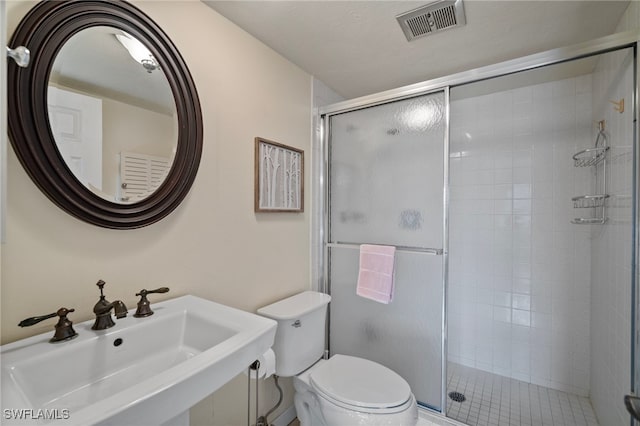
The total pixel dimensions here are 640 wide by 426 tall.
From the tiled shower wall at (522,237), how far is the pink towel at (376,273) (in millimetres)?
1086

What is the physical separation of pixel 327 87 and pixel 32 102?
5.89 feet

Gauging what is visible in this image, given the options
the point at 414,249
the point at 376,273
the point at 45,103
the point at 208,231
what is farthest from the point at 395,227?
the point at 45,103

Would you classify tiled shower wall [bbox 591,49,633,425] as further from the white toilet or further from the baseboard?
the baseboard

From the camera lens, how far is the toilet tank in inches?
59.9

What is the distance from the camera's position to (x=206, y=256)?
137 centimetres

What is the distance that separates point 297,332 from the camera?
157 centimetres

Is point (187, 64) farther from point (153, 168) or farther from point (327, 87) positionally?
point (327, 87)

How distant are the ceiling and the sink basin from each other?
1.43 metres

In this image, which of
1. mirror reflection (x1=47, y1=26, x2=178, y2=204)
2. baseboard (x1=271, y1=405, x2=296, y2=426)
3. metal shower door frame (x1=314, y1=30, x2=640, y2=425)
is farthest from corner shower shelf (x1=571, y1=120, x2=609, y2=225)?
mirror reflection (x1=47, y1=26, x2=178, y2=204)

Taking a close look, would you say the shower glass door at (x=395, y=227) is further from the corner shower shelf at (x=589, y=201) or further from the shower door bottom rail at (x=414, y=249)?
the corner shower shelf at (x=589, y=201)

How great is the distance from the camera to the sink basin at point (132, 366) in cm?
62

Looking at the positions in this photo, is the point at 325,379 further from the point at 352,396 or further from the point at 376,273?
the point at 376,273

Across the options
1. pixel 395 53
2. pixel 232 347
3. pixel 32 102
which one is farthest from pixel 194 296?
pixel 395 53

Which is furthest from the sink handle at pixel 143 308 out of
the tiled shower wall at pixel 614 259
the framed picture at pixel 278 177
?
the tiled shower wall at pixel 614 259
